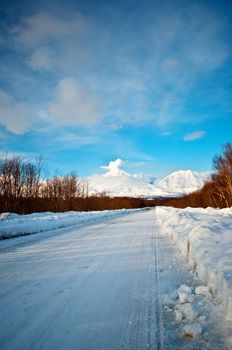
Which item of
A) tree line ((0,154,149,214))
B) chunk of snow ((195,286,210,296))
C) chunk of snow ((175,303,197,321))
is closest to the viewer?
chunk of snow ((175,303,197,321))

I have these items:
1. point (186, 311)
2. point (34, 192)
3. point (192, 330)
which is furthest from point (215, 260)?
point (34, 192)

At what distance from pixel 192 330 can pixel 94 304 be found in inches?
60.6

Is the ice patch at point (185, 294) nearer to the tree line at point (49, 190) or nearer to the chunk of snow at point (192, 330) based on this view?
the chunk of snow at point (192, 330)

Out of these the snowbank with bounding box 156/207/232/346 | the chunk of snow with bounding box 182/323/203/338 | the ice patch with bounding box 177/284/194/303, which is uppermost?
the snowbank with bounding box 156/207/232/346

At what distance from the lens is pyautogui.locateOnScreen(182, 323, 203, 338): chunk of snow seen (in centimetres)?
325

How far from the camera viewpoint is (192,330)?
3301 millimetres

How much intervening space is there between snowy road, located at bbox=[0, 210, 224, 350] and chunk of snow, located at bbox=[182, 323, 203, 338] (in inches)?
2.3

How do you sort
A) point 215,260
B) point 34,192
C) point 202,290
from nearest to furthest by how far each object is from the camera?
1. point 202,290
2. point 215,260
3. point 34,192

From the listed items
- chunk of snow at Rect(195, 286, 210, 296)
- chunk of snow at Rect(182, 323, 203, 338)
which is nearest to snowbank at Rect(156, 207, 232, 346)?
chunk of snow at Rect(195, 286, 210, 296)

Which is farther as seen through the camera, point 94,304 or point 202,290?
point 202,290

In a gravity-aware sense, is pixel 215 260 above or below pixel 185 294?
above

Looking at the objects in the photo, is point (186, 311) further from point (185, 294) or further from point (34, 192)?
point (34, 192)

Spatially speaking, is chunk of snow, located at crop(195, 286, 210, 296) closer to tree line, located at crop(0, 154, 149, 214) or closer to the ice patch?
the ice patch

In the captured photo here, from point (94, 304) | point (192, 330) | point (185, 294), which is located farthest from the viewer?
point (185, 294)
